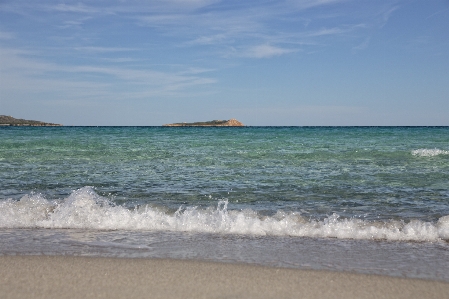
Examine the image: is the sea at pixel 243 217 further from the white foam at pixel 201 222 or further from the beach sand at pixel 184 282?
the beach sand at pixel 184 282

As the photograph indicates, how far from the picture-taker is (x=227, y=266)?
479cm

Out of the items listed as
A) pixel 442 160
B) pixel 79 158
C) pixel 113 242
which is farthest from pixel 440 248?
pixel 79 158

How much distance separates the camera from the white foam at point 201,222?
6461mm

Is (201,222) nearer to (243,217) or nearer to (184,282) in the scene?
(243,217)

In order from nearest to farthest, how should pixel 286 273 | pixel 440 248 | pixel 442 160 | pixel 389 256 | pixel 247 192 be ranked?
pixel 286 273 < pixel 389 256 < pixel 440 248 < pixel 247 192 < pixel 442 160

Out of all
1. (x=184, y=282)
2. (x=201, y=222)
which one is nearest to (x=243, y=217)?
(x=201, y=222)

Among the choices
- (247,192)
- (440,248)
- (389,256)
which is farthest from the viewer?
(247,192)

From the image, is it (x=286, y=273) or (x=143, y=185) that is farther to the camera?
(x=143, y=185)

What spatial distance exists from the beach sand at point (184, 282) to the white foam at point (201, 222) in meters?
1.94

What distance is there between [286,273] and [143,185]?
6811mm

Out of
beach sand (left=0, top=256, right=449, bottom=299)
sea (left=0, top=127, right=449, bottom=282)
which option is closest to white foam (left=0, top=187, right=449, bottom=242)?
sea (left=0, top=127, right=449, bottom=282)

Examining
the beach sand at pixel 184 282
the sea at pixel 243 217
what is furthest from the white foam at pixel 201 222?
the beach sand at pixel 184 282

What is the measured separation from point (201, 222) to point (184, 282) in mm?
2757

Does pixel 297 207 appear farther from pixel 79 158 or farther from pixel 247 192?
pixel 79 158
